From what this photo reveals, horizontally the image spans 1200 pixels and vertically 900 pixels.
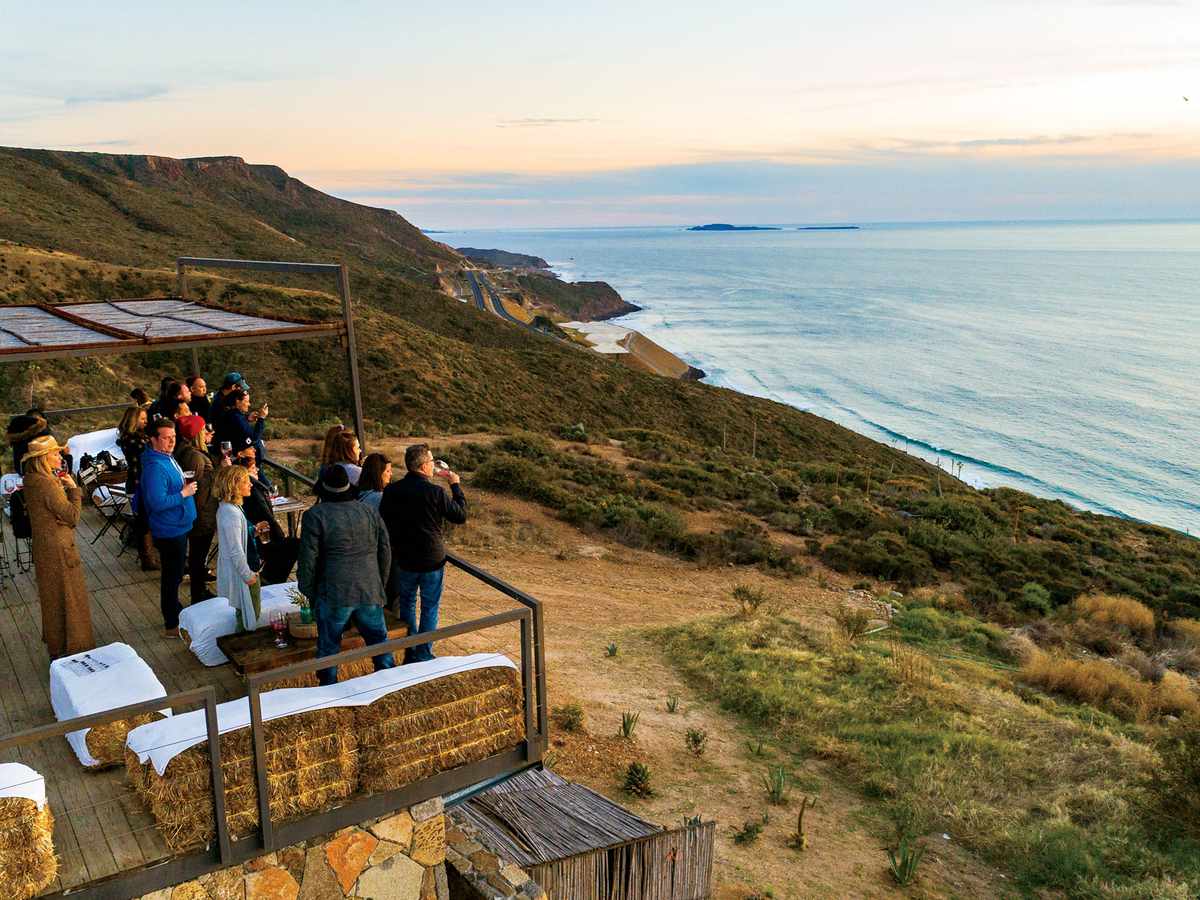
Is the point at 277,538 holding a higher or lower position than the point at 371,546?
lower

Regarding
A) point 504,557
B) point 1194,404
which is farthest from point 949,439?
point 504,557

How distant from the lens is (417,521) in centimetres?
584

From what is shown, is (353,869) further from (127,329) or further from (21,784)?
(127,329)

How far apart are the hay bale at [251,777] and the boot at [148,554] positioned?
3.66m

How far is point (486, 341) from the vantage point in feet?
201

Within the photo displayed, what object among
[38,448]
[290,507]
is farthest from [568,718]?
[38,448]

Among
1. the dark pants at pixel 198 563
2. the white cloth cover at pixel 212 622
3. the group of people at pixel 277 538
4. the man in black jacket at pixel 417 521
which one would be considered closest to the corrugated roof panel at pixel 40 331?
the group of people at pixel 277 538

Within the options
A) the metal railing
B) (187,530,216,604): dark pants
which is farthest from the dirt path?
(187,530,216,604): dark pants

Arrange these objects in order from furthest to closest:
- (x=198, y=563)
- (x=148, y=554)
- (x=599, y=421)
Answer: (x=599, y=421)
(x=148, y=554)
(x=198, y=563)

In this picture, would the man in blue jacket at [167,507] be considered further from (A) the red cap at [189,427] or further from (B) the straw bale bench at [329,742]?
(B) the straw bale bench at [329,742]

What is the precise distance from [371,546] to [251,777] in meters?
1.49

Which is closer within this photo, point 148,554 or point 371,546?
point 371,546

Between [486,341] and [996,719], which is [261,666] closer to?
[996,719]

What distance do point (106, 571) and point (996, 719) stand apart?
10.1 metres
